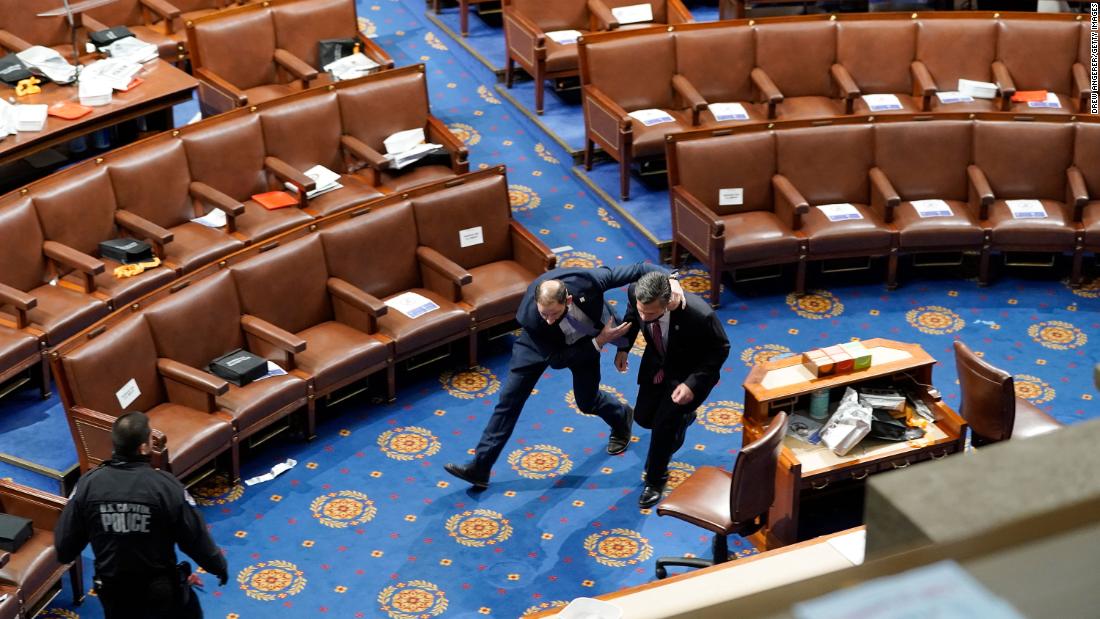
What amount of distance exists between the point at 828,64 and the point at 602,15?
158 cm

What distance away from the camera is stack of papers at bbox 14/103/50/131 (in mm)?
7828

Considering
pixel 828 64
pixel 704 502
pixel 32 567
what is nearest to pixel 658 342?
pixel 704 502

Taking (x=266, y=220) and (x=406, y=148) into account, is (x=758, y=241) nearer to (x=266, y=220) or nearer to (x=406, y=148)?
(x=406, y=148)

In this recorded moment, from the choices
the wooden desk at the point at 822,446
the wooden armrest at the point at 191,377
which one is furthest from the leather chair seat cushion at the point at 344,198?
the wooden desk at the point at 822,446

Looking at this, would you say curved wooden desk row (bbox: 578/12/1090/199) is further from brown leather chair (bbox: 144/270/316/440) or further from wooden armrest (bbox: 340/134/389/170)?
brown leather chair (bbox: 144/270/316/440)

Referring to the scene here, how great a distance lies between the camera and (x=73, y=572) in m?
5.59

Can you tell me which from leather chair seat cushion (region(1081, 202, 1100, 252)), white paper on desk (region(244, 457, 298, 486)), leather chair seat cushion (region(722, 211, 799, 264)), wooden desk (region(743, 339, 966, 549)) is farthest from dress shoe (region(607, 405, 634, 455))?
leather chair seat cushion (region(1081, 202, 1100, 252))

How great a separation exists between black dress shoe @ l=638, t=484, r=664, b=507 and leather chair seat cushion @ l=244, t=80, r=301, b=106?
155 inches

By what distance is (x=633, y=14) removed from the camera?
31.3 feet

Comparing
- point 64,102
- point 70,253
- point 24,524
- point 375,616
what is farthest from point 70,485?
point 64,102

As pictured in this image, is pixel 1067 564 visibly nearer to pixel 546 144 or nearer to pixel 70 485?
pixel 70 485

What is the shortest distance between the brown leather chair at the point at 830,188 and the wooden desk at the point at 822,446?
1677mm

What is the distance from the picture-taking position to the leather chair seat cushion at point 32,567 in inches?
211

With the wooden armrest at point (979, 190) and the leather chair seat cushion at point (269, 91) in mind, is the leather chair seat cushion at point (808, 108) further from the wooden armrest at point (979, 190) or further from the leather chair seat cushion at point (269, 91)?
the leather chair seat cushion at point (269, 91)
